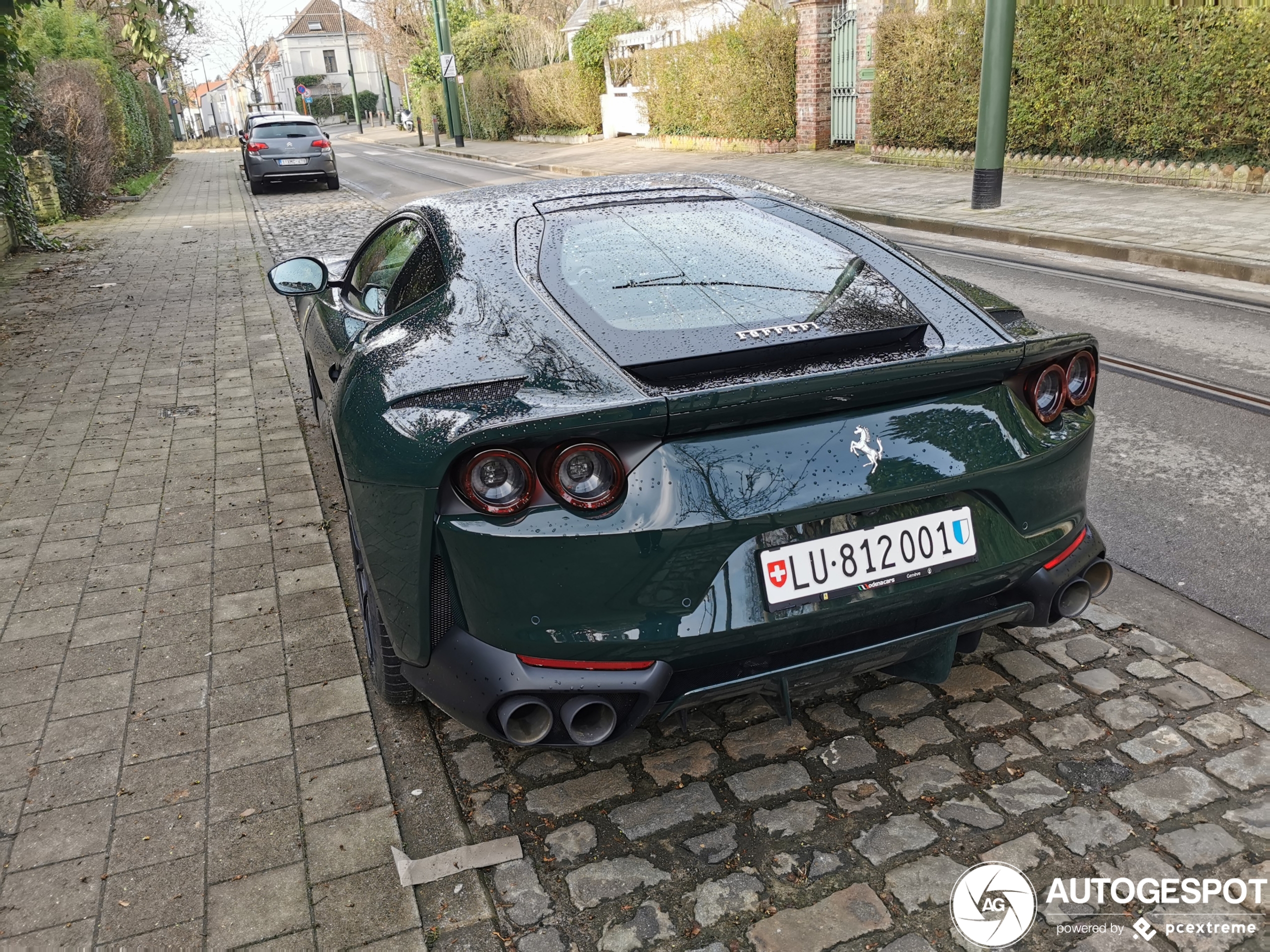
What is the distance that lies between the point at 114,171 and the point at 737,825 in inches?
957

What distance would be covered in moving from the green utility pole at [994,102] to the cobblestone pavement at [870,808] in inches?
431

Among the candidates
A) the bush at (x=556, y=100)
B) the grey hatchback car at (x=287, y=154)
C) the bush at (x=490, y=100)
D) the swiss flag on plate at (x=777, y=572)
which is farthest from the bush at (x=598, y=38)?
the swiss flag on plate at (x=777, y=572)

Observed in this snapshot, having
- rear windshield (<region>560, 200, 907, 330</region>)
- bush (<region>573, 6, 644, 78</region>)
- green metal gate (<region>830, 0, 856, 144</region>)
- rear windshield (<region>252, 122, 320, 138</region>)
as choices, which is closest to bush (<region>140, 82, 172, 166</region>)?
rear windshield (<region>252, 122, 320, 138</region>)

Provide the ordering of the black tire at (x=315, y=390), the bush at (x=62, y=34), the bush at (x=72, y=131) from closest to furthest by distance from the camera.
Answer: the black tire at (x=315, y=390) → the bush at (x=72, y=131) → the bush at (x=62, y=34)

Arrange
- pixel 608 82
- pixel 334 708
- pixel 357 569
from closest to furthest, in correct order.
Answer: pixel 334 708 → pixel 357 569 → pixel 608 82

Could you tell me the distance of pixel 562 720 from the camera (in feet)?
7.30

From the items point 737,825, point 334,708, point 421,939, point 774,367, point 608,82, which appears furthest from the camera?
point 608,82

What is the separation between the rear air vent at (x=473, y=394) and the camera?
7.29 feet

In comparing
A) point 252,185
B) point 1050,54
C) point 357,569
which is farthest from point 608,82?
point 357,569

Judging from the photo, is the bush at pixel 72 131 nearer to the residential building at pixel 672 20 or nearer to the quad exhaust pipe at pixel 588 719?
the residential building at pixel 672 20

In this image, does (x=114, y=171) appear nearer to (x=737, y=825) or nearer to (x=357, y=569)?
(x=357, y=569)

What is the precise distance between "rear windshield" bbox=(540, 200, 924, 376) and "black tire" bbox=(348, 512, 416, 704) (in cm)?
97

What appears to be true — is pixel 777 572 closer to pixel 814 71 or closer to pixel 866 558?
pixel 866 558

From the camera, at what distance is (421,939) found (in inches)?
84.0
